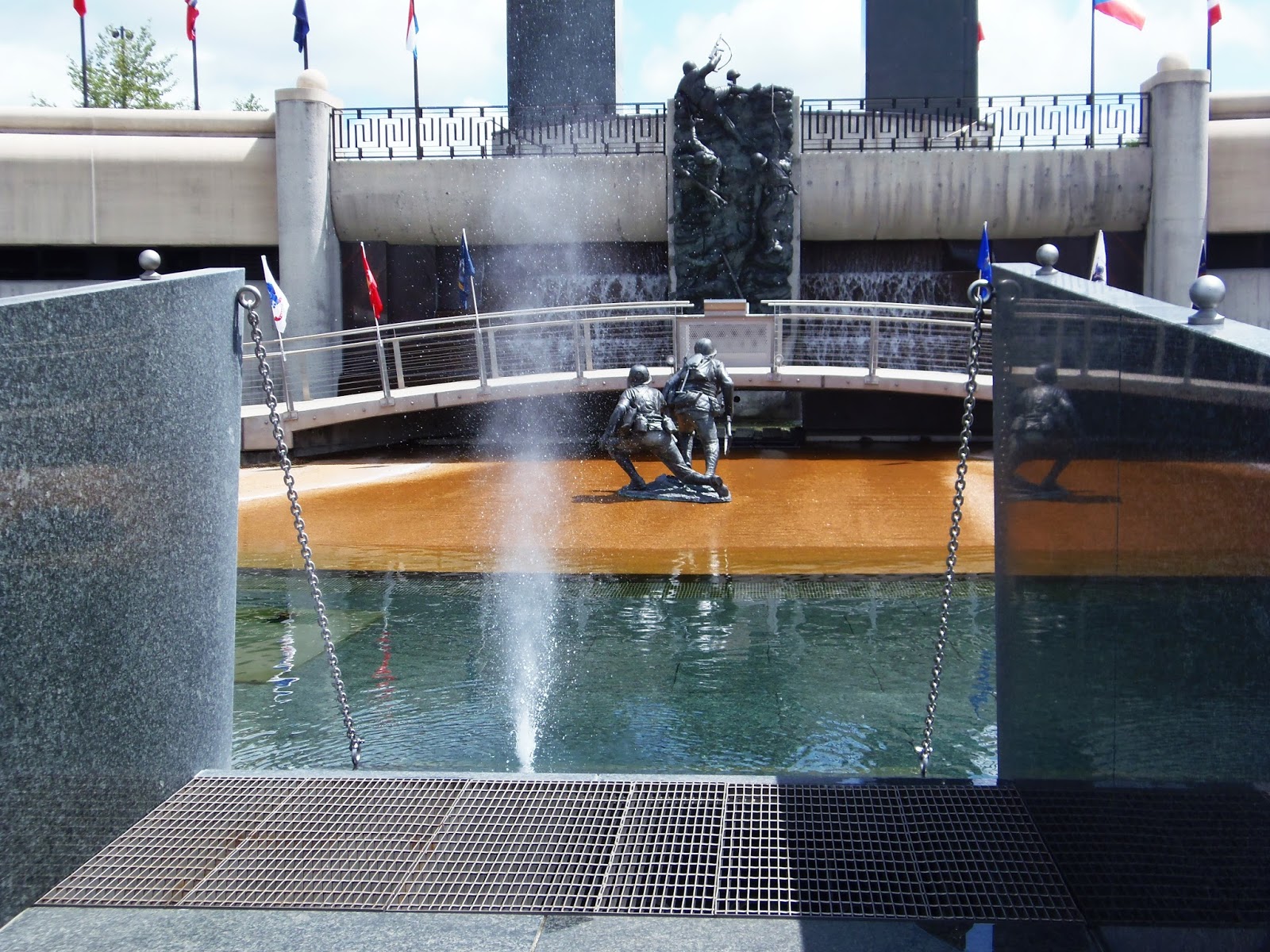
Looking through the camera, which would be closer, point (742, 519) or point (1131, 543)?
point (1131, 543)

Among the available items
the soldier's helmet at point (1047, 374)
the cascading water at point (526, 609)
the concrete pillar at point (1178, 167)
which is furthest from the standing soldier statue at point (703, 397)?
the concrete pillar at point (1178, 167)

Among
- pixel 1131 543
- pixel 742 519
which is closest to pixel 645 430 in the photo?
pixel 742 519

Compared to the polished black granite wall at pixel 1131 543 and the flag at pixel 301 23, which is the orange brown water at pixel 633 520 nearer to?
the polished black granite wall at pixel 1131 543

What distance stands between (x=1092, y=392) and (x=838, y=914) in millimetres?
1549

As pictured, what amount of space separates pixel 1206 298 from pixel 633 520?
34.4 feet

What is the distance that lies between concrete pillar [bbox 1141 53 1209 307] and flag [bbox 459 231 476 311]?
12.5 meters

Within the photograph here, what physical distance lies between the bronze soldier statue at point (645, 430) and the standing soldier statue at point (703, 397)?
18cm

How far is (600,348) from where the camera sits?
76.6 ft

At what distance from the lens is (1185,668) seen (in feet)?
8.20

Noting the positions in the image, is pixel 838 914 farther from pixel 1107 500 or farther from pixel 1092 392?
pixel 1092 392

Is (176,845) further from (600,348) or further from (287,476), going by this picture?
(600,348)

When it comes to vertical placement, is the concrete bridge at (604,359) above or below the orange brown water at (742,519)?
above

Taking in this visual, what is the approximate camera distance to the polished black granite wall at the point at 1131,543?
222 centimetres

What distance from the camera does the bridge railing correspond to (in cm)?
1938
